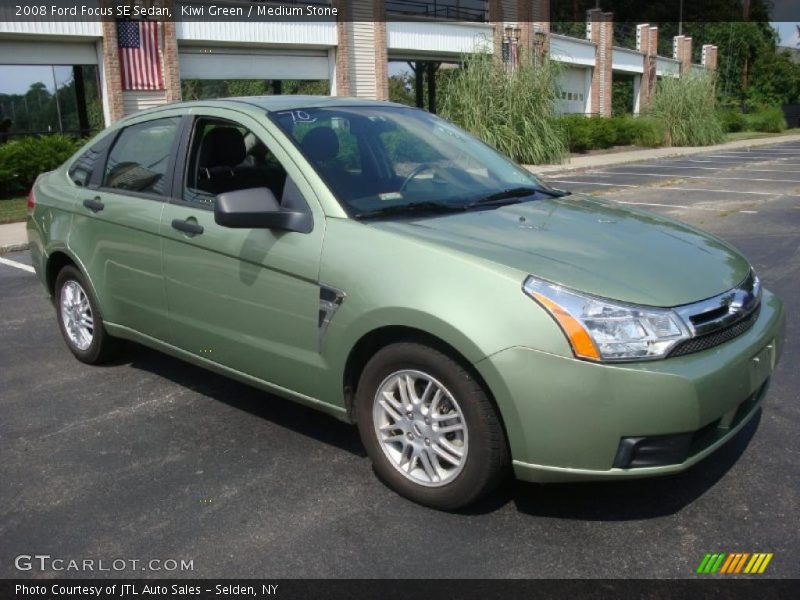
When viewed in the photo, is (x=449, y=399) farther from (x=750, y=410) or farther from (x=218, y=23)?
(x=218, y=23)

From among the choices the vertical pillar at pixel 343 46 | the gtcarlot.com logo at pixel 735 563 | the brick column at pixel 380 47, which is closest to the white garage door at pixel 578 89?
the brick column at pixel 380 47

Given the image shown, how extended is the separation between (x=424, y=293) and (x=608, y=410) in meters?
0.82

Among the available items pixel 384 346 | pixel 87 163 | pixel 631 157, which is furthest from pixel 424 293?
pixel 631 157

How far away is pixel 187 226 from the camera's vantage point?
416 cm

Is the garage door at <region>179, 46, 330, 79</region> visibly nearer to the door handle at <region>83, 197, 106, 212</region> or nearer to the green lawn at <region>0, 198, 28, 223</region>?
the green lawn at <region>0, 198, 28, 223</region>

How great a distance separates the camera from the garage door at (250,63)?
22.1m

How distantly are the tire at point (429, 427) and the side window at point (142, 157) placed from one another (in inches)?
73.8

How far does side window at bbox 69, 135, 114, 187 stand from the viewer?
5.13 metres

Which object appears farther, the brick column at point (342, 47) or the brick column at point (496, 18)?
the brick column at point (496, 18)

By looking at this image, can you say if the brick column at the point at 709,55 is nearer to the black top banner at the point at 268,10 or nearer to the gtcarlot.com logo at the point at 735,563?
the black top banner at the point at 268,10

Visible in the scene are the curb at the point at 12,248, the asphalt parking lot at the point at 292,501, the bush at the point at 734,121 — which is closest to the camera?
the asphalt parking lot at the point at 292,501

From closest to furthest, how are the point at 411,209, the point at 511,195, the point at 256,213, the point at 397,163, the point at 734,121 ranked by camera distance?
the point at 256,213 → the point at 411,209 → the point at 397,163 → the point at 511,195 → the point at 734,121

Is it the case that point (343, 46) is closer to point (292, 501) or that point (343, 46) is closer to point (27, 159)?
point (27, 159)

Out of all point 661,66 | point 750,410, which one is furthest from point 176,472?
point 661,66
